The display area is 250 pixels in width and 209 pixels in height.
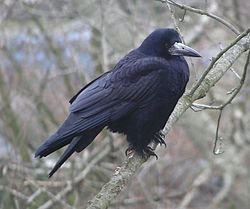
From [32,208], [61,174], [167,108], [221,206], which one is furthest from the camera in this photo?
[221,206]

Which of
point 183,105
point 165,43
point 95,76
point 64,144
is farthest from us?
point 95,76

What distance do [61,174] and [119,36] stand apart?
1714 mm

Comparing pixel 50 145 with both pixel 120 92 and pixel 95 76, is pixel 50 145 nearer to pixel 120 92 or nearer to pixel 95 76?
pixel 120 92

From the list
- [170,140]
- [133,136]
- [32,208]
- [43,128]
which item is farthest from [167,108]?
[170,140]

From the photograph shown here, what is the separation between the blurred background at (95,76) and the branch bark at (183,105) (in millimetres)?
2209

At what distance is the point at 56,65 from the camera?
7.79 meters

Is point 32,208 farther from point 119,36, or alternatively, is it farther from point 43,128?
point 119,36

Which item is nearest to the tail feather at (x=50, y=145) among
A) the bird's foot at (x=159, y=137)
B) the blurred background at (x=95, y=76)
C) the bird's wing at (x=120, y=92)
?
the bird's wing at (x=120, y=92)

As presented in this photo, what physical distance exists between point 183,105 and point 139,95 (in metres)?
0.27

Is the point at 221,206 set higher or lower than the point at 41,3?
lower

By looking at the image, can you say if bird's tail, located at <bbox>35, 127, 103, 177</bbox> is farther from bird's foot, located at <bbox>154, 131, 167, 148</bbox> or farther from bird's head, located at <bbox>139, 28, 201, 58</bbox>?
bird's head, located at <bbox>139, 28, 201, 58</bbox>

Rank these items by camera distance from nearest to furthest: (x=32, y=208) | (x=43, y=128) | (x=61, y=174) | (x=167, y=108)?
(x=167, y=108)
(x=32, y=208)
(x=61, y=174)
(x=43, y=128)

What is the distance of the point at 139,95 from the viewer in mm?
4355

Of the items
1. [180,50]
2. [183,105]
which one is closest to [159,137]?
[183,105]
